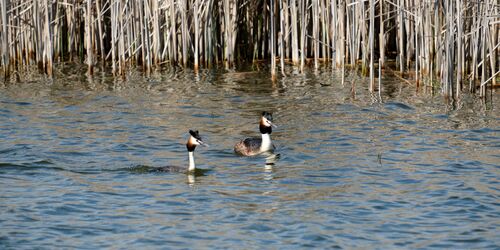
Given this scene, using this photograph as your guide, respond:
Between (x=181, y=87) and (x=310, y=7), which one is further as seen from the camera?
(x=310, y=7)

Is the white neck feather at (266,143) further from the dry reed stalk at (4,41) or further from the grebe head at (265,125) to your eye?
the dry reed stalk at (4,41)

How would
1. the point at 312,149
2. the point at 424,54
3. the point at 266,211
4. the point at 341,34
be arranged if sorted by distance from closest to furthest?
the point at 266,211 → the point at 312,149 → the point at 424,54 → the point at 341,34

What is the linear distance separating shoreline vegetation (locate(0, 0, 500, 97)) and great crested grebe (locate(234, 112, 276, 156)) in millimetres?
3103

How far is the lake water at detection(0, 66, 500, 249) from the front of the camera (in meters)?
8.01

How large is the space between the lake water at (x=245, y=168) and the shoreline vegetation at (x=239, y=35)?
0.59m

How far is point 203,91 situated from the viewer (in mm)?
15758

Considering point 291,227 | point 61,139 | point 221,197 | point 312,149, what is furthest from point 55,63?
point 291,227

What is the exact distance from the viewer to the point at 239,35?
757 inches

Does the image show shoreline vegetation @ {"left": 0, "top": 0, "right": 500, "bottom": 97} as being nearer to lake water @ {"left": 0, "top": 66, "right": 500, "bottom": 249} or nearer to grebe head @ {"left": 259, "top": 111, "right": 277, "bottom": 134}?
lake water @ {"left": 0, "top": 66, "right": 500, "bottom": 249}

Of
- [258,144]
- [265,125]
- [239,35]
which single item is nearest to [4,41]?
[239,35]

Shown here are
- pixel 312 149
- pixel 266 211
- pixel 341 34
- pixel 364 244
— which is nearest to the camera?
pixel 364 244

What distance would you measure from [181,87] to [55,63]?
3.66 m

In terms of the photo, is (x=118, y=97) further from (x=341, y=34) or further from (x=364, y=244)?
(x=364, y=244)

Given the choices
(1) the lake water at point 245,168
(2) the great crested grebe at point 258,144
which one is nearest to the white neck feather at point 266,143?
(2) the great crested grebe at point 258,144
